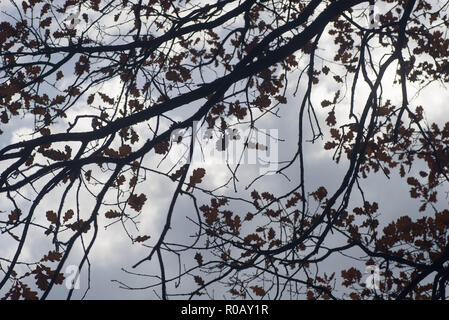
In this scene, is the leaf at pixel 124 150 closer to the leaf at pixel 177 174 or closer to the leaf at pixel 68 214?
the leaf at pixel 177 174

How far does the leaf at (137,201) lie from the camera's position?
15.2 ft

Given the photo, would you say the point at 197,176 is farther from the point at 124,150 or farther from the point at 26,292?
the point at 26,292

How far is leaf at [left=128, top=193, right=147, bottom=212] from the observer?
15.2 feet

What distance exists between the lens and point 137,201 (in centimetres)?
470

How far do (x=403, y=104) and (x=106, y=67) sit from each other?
3093mm

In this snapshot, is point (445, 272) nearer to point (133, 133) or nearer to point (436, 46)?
point (133, 133)

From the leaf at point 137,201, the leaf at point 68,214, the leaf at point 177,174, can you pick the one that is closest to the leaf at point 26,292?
the leaf at point 68,214

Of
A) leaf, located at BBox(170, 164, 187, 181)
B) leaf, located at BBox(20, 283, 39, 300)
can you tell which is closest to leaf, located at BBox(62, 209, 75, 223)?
leaf, located at BBox(20, 283, 39, 300)

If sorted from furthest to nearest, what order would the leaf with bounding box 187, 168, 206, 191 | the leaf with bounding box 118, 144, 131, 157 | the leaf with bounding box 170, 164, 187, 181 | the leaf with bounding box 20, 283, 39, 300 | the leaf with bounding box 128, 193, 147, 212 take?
1. the leaf with bounding box 20, 283, 39, 300
2. the leaf with bounding box 128, 193, 147, 212
3. the leaf with bounding box 118, 144, 131, 157
4. the leaf with bounding box 187, 168, 206, 191
5. the leaf with bounding box 170, 164, 187, 181

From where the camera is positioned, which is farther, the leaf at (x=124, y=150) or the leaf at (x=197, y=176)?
the leaf at (x=124, y=150)

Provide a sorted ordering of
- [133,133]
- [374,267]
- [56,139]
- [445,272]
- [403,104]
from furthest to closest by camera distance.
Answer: [133,133], [374,267], [403,104], [445,272], [56,139]

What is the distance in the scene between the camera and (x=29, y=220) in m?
3.16

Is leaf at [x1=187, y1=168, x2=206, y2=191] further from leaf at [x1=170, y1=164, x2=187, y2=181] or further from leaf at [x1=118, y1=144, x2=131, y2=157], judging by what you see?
leaf at [x1=118, y1=144, x2=131, y2=157]
